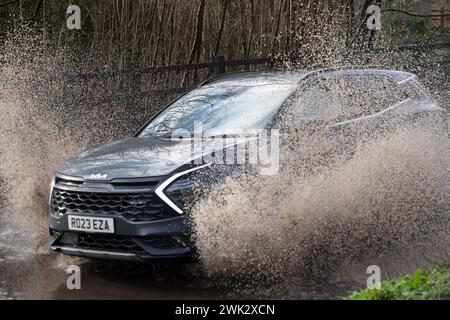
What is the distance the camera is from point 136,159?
20.4ft

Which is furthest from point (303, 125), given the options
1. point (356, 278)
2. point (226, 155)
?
point (356, 278)

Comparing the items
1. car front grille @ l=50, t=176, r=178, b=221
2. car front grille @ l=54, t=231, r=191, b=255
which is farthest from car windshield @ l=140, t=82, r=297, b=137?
car front grille @ l=54, t=231, r=191, b=255

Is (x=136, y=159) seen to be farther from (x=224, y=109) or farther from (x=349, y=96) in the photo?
(x=349, y=96)

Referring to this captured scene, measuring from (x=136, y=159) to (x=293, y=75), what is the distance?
2085mm

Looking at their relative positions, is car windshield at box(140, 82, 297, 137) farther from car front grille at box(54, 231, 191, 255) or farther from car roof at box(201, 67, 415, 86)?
car front grille at box(54, 231, 191, 255)

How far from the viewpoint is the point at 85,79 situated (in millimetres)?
12273

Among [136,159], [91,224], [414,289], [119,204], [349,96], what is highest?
[349,96]

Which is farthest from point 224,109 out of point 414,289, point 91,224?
point 414,289

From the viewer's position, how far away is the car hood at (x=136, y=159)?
5.95 metres

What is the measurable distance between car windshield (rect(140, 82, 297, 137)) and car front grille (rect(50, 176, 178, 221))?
3.98 ft

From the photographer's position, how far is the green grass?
4668 millimetres

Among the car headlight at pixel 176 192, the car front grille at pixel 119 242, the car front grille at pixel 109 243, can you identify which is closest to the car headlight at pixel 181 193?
the car headlight at pixel 176 192

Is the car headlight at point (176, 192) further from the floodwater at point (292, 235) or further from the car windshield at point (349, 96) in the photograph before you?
the car windshield at point (349, 96)

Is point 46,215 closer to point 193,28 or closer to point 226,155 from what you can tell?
point 226,155
